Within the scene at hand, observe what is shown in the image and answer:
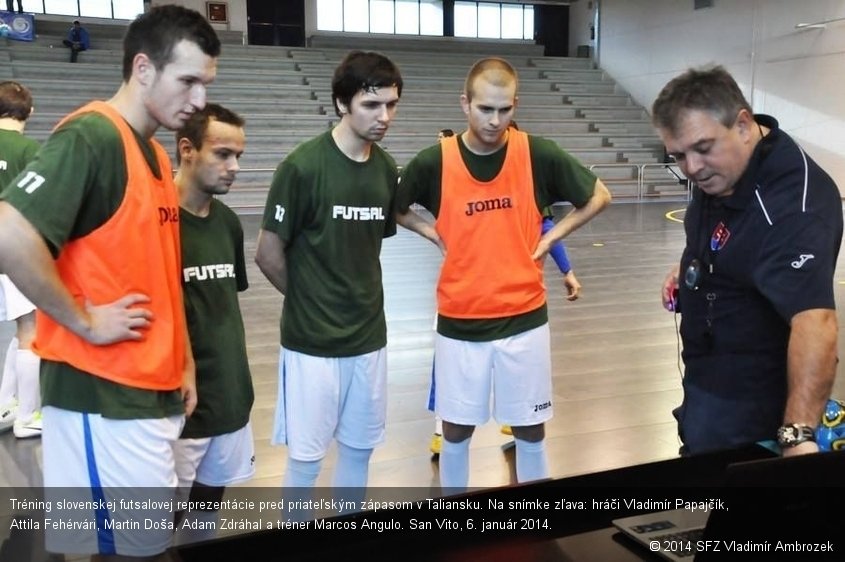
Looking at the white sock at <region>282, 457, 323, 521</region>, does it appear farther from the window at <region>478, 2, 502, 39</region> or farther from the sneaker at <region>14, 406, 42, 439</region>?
the window at <region>478, 2, 502, 39</region>

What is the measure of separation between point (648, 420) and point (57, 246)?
3296mm

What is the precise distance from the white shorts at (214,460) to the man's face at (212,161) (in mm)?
733

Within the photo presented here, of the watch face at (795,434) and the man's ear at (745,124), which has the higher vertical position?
Answer: the man's ear at (745,124)

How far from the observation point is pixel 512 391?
9.00ft

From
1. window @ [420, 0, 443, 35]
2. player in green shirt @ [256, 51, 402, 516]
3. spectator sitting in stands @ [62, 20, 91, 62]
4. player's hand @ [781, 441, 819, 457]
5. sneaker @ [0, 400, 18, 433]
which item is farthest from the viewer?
window @ [420, 0, 443, 35]

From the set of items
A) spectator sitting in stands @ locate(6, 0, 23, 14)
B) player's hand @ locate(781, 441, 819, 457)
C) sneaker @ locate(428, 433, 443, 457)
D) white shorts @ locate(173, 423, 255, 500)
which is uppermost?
spectator sitting in stands @ locate(6, 0, 23, 14)

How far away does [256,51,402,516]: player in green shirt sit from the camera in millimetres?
2400

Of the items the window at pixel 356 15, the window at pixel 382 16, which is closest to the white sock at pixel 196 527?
the window at pixel 382 16

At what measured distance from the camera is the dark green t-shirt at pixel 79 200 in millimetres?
1507

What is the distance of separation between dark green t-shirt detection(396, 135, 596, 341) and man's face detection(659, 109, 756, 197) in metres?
1.01

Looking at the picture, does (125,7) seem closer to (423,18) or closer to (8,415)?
(423,18)

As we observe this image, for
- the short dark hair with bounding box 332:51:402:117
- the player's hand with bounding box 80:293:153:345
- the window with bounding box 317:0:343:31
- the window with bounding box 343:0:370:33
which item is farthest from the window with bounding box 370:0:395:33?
the player's hand with bounding box 80:293:153:345

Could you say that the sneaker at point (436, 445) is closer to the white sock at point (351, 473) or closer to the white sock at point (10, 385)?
the white sock at point (351, 473)

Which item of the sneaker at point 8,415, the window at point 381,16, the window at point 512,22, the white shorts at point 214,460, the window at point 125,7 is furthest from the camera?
the window at point 512,22
